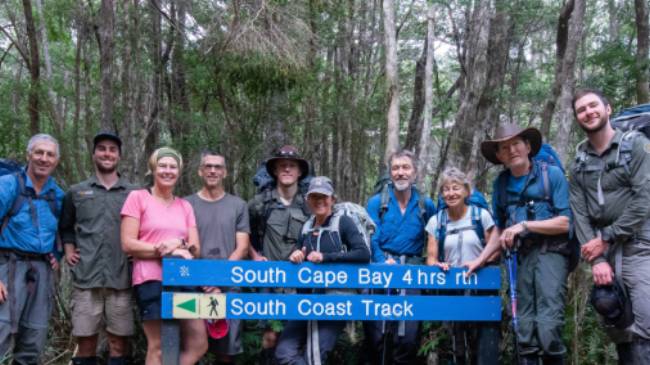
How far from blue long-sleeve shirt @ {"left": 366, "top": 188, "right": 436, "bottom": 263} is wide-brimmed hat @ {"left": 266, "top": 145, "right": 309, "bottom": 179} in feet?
2.37

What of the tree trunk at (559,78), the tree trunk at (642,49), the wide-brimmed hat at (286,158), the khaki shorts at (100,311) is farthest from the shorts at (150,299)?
the tree trunk at (559,78)

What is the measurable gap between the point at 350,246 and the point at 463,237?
0.90 meters

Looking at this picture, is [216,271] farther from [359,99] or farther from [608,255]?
[359,99]

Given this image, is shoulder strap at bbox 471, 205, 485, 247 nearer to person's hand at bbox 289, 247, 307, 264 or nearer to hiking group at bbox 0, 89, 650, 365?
hiking group at bbox 0, 89, 650, 365

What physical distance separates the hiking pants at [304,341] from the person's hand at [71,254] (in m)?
1.76

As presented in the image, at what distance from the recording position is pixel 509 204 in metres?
4.40

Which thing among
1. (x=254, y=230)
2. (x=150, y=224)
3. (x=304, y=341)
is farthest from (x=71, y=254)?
(x=304, y=341)

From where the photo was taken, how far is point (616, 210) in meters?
3.94

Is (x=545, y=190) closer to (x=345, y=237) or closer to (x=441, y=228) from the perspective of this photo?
(x=441, y=228)

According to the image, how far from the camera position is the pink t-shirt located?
4.26m

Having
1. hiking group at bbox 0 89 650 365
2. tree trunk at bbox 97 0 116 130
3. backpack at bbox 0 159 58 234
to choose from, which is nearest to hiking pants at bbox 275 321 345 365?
hiking group at bbox 0 89 650 365

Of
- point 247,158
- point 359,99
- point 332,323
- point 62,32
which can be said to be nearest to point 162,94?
point 62,32

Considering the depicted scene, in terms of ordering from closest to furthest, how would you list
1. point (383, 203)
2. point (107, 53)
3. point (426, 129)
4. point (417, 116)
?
point (383, 203)
point (107, 53)
point (426, 129)
point (417, 116)

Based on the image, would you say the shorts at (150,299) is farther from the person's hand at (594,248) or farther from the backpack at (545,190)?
the person's hand at (594,248)
